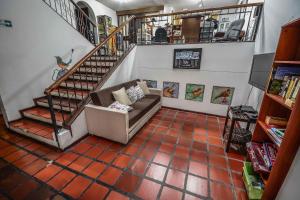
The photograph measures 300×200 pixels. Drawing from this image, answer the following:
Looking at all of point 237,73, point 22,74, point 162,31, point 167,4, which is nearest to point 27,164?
point 22,74

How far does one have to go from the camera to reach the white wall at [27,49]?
268 cm

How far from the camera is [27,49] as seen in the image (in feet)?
9.82

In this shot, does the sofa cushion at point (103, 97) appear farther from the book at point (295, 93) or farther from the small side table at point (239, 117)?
the book at point (295, 93)

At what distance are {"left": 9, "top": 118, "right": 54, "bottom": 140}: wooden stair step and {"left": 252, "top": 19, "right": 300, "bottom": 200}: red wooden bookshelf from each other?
294 cm

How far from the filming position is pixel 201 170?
196 centimetres

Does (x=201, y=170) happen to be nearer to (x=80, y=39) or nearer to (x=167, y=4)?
(x=80, y=39)

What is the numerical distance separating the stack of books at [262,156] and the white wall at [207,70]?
6.14 feet

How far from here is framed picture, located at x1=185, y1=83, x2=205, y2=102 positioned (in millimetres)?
3730

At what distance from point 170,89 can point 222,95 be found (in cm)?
139

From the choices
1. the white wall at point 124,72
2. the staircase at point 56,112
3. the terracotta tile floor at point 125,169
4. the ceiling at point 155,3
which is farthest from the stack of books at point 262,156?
the ceiling at point 155,3

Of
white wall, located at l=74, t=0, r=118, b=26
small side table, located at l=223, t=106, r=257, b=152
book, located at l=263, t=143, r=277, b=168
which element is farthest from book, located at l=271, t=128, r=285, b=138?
white wall, located at l=74, t=0, r=118, b=26

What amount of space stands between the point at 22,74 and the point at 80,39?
188 centimetres

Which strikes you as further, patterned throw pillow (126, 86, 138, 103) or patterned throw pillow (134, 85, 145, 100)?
patterned throw pillow (134, 85, 145, 100)

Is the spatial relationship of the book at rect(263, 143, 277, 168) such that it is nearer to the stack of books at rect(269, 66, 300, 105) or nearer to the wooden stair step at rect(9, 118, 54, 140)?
the stack of books at rect(269, 66, 300, 105)
